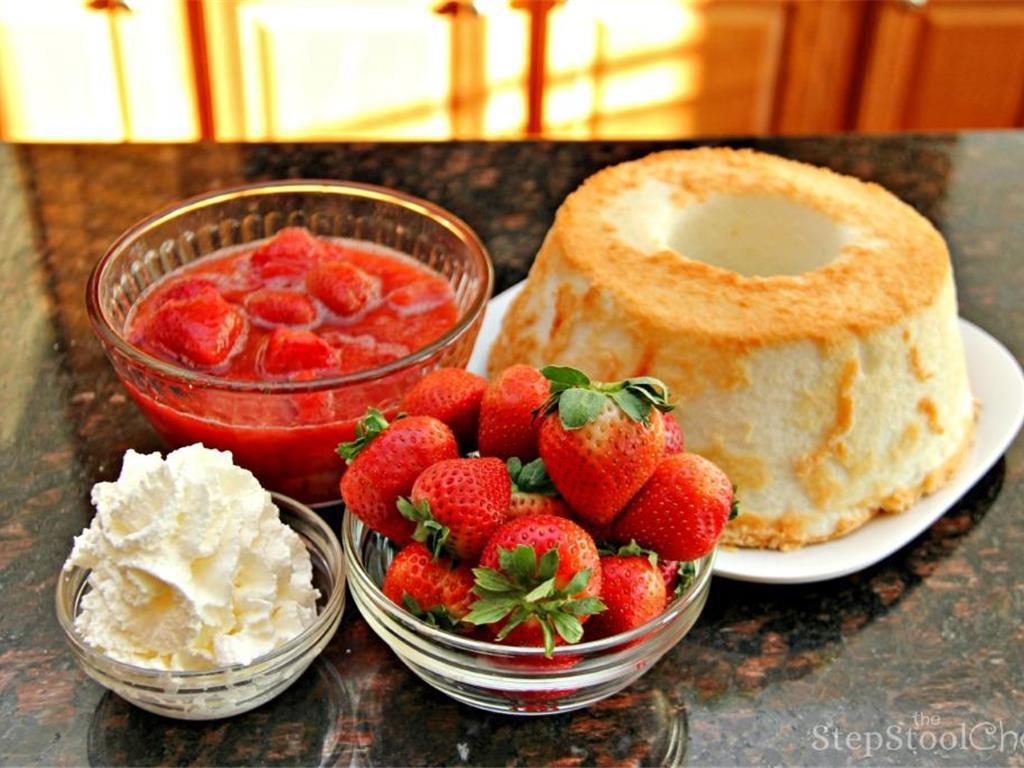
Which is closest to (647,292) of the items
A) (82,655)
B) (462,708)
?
(462,708)

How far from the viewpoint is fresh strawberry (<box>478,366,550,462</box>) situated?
1253mm

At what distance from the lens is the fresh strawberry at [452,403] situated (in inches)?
51.9

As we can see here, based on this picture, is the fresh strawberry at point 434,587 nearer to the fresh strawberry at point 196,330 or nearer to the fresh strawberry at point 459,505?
the fresh strawberry at point 459,505

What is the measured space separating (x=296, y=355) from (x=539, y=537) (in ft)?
1.65

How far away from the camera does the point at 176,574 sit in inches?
47.2

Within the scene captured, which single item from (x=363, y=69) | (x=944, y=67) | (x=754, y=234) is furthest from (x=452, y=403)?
(x=944, y=67)

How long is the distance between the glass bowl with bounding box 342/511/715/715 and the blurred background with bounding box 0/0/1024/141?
215cm

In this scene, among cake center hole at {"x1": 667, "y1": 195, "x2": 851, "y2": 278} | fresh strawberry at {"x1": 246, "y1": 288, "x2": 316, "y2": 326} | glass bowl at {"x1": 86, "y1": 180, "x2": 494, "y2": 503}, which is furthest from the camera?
cake center hole at {"x1": 667, "y1": 195, "x2": 851, "y2": 278}

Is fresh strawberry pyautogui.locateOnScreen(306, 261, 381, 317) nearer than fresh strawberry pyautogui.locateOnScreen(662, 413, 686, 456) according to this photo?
No

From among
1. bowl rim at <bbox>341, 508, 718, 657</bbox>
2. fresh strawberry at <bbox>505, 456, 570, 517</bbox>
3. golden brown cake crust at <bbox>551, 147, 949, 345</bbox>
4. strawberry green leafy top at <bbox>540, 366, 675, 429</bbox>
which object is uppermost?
strawberry green leafy top at <bbox>540, 366, 675, 429</bbox>

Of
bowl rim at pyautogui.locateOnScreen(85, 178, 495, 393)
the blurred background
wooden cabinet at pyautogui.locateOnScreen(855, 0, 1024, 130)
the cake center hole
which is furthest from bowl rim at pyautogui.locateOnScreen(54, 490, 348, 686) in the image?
wooden cabinet at pyautogui.locateOnScreen(855, 0, 1024, 130)

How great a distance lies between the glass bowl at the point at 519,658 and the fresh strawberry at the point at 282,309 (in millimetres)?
392

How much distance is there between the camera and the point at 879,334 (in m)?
1.49

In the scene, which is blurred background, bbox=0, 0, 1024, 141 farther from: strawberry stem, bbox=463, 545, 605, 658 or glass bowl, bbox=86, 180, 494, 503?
strawberry stem, bbox=463, 545, 605, 658
